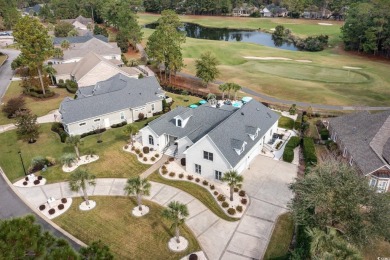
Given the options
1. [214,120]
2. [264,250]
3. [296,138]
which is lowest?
[264,250]

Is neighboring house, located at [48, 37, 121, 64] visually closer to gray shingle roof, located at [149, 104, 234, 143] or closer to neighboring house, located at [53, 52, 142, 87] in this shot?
neighboring house, located at [53, 52, 142, 87]

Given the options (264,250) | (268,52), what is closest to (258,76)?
(268,52)

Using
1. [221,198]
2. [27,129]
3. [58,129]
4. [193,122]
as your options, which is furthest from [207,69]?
[221,198]

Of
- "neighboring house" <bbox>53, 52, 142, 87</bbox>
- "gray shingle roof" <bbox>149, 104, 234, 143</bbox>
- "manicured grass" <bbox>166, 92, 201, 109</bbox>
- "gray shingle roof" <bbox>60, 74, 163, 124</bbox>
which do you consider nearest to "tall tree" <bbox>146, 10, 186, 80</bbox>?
"neighboring house" <bbox>53, 52, 142, 87</bbox>

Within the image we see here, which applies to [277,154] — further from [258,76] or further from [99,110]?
[258,76]

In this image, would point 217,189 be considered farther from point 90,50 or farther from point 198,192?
point 90,50

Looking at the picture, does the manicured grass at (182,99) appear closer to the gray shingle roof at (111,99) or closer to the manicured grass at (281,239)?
the gray shingle roof at (111,99)
